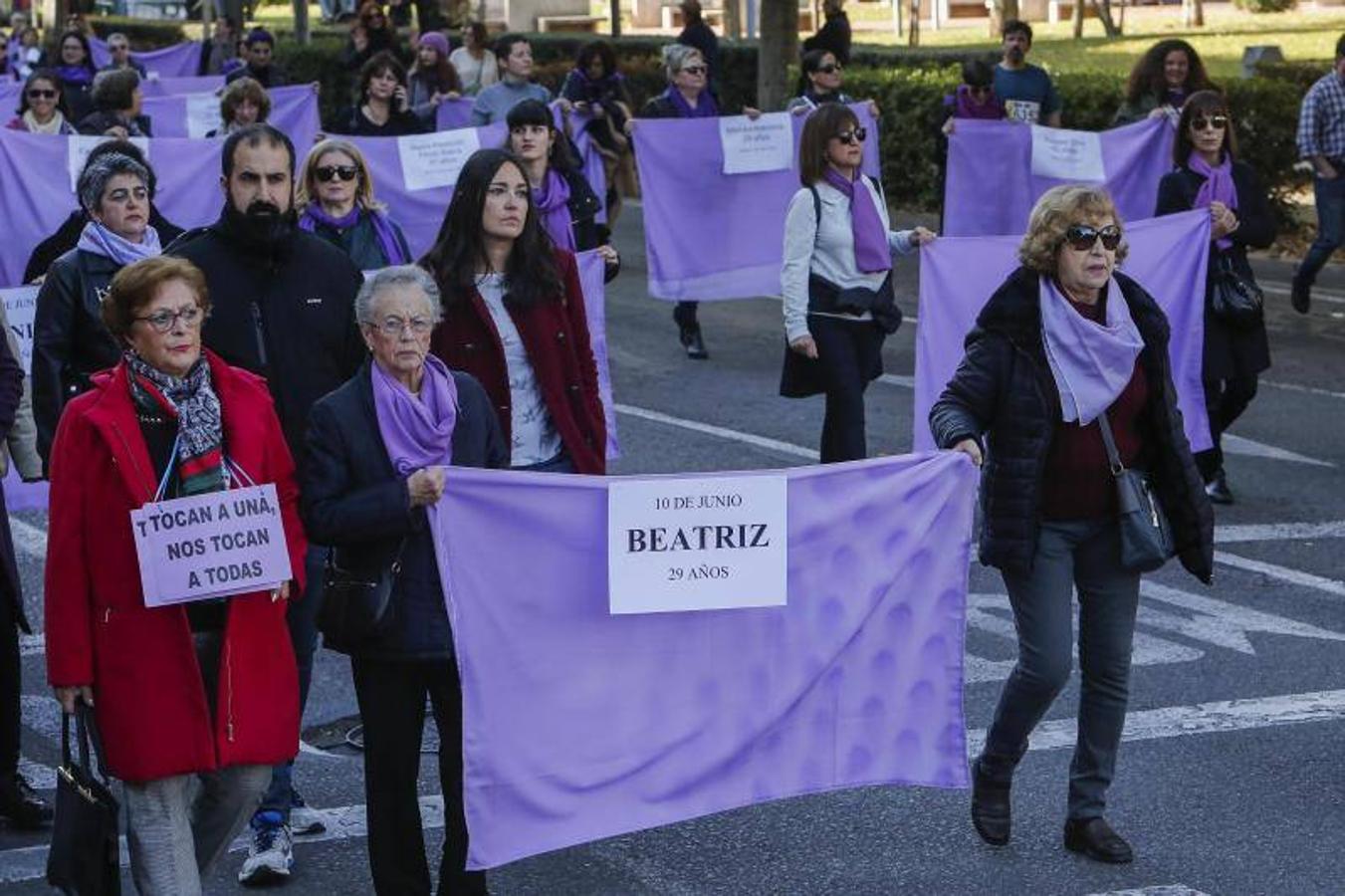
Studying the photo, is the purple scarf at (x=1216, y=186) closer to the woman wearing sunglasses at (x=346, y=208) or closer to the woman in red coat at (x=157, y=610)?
the woman wearing sunglasses at (x=346, y=208)

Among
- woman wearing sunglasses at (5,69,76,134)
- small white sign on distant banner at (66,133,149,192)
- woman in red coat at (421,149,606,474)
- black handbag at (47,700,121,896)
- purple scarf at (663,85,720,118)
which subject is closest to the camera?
black handbag at (47,700,121,896)

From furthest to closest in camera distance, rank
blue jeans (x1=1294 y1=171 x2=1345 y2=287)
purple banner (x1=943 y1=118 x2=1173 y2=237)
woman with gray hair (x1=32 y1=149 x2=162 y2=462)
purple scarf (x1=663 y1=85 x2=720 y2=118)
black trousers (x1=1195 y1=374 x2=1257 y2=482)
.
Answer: blue jeans (x1=1294 y1=171 x2=1345 y2=287) < purple scarf (x1=663 y1=85 x2=720 y2=118) < purple banner (x1=943 y1=118 x2=1173 y2=237) < black trousers (x1=1195 y1=374 x2=1257 y2=482) < woman with gray hair (x1=32 y1=149 x2=162 y2=462)

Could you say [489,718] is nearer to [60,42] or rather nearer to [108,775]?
[108,775]

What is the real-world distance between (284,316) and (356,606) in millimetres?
1160

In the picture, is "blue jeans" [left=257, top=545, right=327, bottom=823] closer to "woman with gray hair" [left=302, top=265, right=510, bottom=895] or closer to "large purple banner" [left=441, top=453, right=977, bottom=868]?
"woman with gray hair" [left=302, top=265, right=510, bottom=895]

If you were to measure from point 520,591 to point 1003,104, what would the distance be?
40.3 feet

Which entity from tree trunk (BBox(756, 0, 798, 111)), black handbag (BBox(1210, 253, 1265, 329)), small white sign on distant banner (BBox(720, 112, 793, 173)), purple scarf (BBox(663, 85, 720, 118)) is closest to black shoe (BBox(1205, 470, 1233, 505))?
black handbag (BBox(1210, 253, 1265, 329))

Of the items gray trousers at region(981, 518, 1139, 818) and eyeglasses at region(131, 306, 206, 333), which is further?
gray trousers at region(981, 518, 1139, 818)

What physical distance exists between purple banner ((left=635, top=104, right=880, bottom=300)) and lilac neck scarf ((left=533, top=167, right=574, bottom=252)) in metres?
3.98

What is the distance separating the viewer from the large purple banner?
598 cm

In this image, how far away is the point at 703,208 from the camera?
1541cm

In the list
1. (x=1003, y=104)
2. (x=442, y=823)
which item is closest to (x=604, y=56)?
(x=1003, y=104)

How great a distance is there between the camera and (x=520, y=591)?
6.00m

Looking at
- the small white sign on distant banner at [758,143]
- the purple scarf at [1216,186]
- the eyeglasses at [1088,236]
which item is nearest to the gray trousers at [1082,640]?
the eyeglasses at [1088,236]
